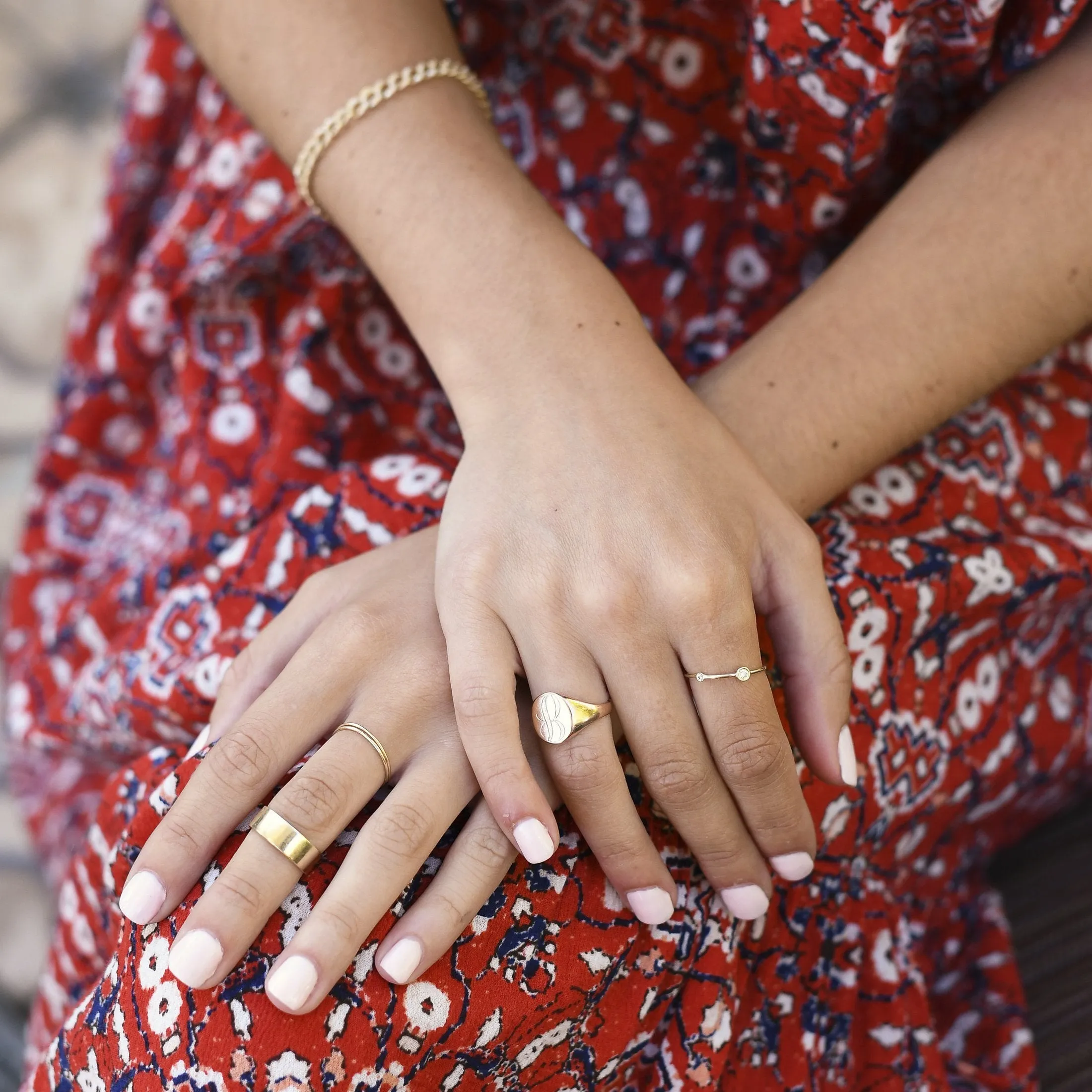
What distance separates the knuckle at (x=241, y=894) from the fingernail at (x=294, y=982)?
0.11ft

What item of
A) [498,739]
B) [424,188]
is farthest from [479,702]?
[424,188]

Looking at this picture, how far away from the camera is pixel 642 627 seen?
57 centimetres

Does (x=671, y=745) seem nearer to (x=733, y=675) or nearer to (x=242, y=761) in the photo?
(x=733, y=675)

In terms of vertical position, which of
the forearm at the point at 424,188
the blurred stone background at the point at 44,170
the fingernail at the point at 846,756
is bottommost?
the fingernail at the point at 846,756

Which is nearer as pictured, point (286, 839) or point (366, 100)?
point (286, 839)

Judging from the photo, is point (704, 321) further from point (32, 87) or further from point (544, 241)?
point (32, 87)

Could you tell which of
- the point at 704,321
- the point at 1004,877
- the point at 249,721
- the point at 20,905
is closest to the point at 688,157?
the point at 704,321

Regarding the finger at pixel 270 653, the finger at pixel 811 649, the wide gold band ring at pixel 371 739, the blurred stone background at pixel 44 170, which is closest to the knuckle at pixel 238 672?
the finger at pixel 270 653

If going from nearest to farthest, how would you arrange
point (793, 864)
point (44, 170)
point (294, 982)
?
point (294, 982)
point (793, 864)
point (44, 170)

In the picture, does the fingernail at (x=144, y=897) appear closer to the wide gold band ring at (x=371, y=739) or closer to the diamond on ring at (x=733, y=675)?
the wide gold band ring at (x=371, y=739)

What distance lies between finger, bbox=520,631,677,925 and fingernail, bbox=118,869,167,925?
0.23 metres

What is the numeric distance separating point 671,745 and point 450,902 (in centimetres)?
15

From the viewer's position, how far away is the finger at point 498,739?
21.9 inches

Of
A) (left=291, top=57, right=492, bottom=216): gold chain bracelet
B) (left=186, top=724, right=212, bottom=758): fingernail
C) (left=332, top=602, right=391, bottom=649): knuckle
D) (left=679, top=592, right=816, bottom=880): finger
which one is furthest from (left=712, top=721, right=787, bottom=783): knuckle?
(left=291, top=57, right=492, bottom=216): gold chain bracelet
